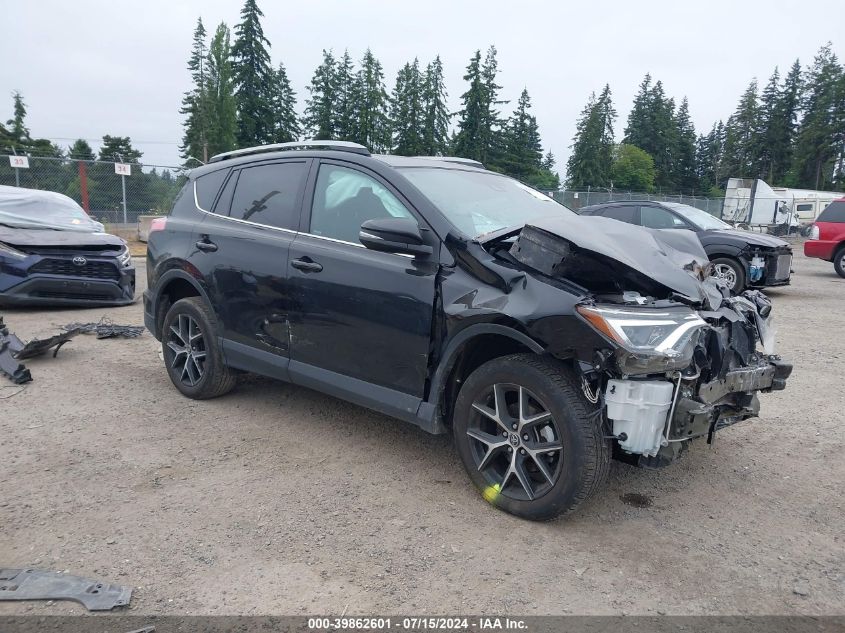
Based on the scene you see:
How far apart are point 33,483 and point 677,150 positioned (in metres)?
102

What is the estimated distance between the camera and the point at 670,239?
402 cm

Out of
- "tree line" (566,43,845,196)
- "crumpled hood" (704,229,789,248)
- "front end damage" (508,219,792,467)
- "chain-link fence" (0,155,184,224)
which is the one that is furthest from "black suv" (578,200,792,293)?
"tree line" (566,43,845,196)

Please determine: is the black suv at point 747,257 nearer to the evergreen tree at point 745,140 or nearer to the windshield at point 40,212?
the windshield at point 40,212

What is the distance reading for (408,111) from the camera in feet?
204

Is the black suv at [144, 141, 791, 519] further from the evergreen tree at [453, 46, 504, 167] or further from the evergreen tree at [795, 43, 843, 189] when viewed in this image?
the evergreen tree at [795, 43, 843, 189]

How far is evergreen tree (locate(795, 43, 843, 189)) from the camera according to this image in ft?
243

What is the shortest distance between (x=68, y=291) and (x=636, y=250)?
7492 millimetres

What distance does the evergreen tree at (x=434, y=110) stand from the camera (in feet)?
203

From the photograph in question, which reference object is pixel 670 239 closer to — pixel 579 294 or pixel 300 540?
pixel 579 294

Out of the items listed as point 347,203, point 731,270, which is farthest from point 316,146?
point 731,270

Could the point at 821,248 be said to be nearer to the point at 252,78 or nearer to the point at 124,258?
the point at 124,258

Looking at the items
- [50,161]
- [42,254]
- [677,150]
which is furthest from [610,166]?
[42,254]

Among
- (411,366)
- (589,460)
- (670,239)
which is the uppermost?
(670,239)

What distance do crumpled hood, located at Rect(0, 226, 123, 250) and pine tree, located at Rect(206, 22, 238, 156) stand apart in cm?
4692
